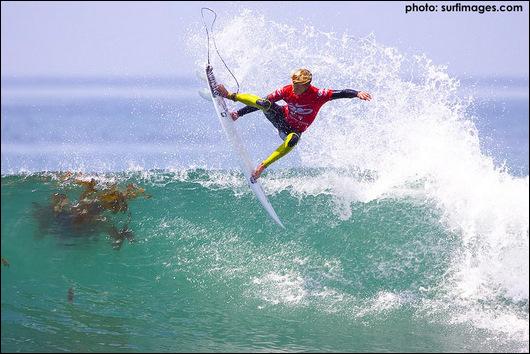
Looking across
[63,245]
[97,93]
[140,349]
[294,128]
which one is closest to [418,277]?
[294,128]

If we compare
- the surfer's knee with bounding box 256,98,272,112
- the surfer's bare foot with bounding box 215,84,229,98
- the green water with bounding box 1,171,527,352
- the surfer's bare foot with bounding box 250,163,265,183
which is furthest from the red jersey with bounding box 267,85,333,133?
the green water with bounding box 1,171,527,352

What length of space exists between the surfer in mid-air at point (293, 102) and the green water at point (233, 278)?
124 centimetres

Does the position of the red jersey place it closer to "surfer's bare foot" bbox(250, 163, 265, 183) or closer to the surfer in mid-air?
the surfer in mid-air

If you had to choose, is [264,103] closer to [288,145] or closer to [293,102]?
[293,102]

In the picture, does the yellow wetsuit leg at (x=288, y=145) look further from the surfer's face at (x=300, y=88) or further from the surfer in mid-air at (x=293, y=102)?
the surfer's face at (x=300, y=88)

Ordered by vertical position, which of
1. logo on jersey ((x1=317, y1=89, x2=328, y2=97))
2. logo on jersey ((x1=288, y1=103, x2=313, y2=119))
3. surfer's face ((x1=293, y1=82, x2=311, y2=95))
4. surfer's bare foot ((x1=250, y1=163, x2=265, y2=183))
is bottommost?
surfer's bare foot ((x1=250, y1=163, x2=265, y2=183))

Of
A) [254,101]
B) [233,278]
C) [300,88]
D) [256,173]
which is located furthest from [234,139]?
[233,278]

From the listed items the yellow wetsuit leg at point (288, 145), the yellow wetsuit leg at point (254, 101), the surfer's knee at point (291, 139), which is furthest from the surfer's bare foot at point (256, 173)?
the yellow wetsuit leg at point (254, 101)

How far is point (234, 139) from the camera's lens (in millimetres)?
9602

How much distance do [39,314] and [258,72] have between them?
5.30 m

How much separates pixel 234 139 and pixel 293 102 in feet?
3.68

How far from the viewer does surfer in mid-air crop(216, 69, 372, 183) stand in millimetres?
8570

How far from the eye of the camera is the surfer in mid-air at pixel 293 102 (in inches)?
337

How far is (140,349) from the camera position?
715cm
